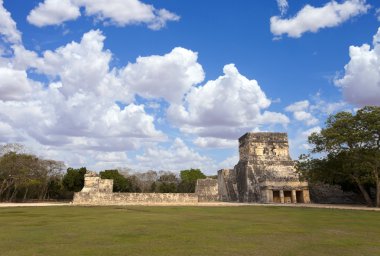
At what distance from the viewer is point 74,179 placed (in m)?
43.8

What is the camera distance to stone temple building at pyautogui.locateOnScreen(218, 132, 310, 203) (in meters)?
31.9

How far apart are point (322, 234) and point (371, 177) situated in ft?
52.7

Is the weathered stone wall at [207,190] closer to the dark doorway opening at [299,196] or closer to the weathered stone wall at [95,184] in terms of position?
the weathered stone wall at [95,184]

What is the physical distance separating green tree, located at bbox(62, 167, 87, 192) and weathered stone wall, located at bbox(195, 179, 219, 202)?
581 inches

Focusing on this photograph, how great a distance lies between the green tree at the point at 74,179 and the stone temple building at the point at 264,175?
18.0 meters

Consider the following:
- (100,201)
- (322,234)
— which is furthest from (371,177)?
(100,201)

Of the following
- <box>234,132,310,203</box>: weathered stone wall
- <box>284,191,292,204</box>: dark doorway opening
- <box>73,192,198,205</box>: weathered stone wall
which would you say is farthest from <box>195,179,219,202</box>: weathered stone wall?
<box>284,191,292,204</box>: dark doorway opening

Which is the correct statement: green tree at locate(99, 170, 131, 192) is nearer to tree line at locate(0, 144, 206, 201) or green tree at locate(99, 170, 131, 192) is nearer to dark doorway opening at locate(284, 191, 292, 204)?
tree line at locate(0, 144, 206, 201)

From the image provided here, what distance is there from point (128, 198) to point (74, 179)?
1378 centimetres

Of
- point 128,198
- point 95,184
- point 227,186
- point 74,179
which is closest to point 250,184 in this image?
point 227,186

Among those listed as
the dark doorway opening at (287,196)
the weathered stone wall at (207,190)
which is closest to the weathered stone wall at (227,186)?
the weathered stone wall at (207,190)

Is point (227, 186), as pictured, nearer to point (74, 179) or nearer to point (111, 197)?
point (111, 197)

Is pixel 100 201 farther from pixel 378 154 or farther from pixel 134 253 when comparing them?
pixel 134 253

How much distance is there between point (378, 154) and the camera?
22391 mm
